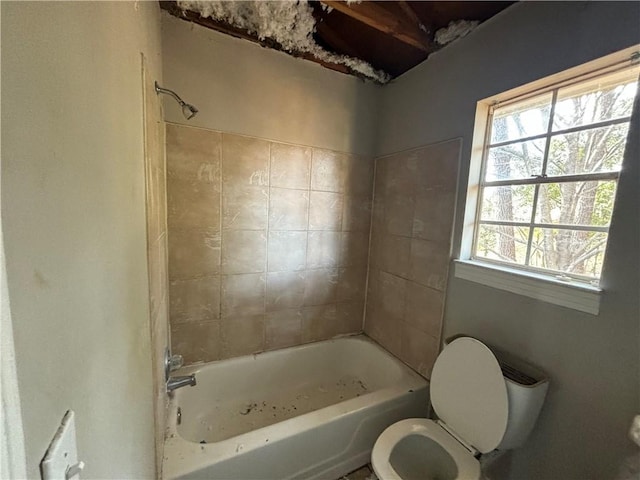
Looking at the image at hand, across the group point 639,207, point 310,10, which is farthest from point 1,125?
point 310,10

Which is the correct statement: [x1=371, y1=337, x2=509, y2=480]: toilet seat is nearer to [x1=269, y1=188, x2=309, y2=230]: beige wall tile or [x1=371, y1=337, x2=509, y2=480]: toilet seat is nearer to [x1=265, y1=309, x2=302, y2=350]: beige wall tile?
[x1=265, y1=309, x2=302, y2=350]: beige wall tile

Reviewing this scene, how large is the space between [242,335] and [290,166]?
1.21m

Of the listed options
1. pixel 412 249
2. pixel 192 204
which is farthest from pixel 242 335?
pixel 412 249

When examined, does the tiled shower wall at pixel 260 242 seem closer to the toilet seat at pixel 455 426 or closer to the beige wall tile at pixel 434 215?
the beige wall tile at pixel 434 215

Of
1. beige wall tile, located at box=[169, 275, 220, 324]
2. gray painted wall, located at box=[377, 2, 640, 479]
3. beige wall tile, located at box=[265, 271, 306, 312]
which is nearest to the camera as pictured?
gray painted wall, located at box=[377, 2, 640, 479]

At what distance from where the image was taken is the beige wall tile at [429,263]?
1529 millimetres

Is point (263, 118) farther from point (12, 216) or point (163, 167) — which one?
point (12, 216)

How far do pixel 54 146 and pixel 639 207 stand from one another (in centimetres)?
149

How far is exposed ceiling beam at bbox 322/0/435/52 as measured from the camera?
1355mm

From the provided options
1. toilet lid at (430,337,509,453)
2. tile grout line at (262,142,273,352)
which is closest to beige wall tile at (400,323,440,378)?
toilet lid at (430,337,509,453)

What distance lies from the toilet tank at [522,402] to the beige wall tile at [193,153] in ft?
5.88

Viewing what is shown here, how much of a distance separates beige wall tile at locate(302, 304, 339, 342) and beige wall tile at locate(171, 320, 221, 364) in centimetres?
63

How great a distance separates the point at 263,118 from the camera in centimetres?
169

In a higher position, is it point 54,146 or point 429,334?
point 54,146
